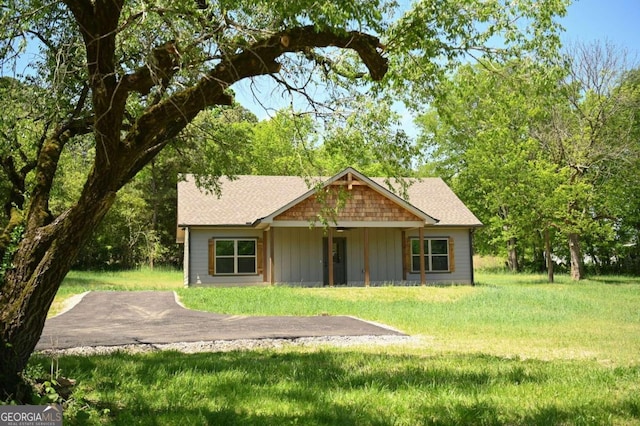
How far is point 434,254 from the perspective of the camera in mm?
27141

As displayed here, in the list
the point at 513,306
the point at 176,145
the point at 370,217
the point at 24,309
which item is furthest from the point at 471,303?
the point at 24,309

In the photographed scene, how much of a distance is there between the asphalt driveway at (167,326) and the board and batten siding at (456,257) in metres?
13.3

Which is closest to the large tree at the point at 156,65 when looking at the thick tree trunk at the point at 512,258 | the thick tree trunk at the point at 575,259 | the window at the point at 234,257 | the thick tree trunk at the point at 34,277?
the thick tree trunk at the point at 34,277

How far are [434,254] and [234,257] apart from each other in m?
8.91

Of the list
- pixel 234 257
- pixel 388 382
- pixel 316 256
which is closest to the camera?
pixel 388 382

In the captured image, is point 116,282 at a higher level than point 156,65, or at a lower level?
lower

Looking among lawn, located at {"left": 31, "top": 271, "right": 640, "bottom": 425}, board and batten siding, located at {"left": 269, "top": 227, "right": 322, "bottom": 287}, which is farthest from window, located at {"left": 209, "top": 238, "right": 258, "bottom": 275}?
lawn, located at {"left": 31, "top": 271, "right": 640, "bottom": 425}

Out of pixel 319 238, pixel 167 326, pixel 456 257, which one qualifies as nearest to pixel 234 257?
pixel 319 238

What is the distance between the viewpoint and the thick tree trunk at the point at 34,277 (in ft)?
15.5

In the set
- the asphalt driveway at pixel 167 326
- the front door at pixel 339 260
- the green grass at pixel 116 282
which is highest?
the front door at pixel 339 260

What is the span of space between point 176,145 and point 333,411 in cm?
516

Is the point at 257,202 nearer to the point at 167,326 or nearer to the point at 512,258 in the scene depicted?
the point at 167,326

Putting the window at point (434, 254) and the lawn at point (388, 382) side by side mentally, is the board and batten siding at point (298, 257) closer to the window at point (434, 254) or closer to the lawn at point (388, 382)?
the window at point (434, 254)

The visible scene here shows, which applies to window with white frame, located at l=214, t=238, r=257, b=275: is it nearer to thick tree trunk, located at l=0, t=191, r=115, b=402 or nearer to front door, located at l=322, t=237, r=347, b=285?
front door, located at l=322, t=237, r=347, b=285
